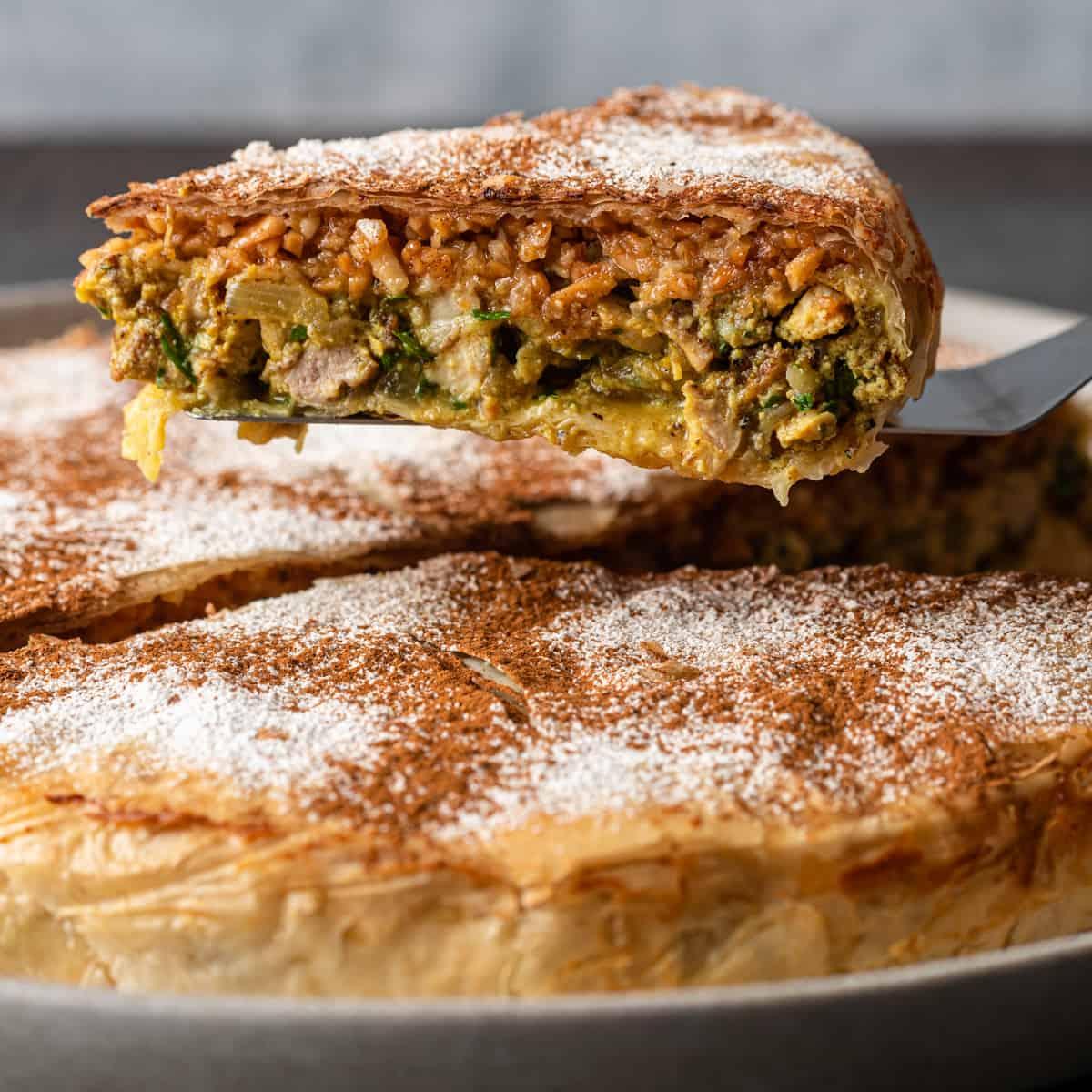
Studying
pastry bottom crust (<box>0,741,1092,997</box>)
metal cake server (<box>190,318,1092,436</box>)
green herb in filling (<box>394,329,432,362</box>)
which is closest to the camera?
pastry bottom crust (<box>0,741,1092,997</box>)

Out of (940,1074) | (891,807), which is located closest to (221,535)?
(891,807)

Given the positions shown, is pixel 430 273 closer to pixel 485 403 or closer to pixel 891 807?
pixel 485 403

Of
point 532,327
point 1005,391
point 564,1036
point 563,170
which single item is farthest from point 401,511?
point 564,1036

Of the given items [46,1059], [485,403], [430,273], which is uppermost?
[430,273]

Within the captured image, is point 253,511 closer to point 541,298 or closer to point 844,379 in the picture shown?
point 541,298

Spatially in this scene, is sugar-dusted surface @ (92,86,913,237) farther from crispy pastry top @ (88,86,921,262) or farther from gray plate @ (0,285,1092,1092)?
gray plate @ (0,285,1092,1092)

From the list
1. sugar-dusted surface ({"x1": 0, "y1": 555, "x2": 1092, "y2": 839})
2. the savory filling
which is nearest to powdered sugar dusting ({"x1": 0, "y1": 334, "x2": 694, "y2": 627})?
sugar-dusted surface ({"x1": 0, "y1": 555, "x2": 1092, "y2": 839})

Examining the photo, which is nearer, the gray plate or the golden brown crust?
the gray plate
